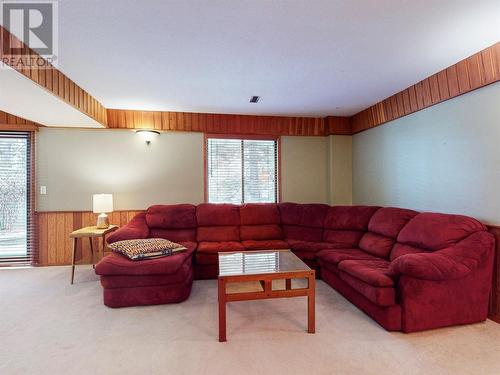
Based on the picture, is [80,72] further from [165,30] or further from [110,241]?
[110,241]

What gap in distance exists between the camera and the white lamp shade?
3.57 m

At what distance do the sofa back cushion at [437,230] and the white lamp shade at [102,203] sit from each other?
381 cm

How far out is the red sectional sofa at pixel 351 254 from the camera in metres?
2.14

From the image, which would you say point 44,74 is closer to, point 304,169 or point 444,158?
point 304,169

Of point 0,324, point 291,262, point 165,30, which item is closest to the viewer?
point 165,30

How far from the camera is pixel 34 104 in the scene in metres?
2.89

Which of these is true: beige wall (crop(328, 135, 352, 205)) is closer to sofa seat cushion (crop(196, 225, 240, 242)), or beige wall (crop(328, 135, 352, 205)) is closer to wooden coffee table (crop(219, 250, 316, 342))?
sofa seat cushion (crop(196, 225, 240, 242))

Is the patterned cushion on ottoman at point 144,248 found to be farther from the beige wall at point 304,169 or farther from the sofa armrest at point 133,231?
the beige wall at point 304,169

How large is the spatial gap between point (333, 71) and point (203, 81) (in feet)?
4.71

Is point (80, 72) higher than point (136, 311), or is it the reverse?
point (80, 72)

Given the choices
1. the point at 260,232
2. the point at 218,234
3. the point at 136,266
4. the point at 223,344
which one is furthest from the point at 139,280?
the point at 260,232

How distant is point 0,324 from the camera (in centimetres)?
232

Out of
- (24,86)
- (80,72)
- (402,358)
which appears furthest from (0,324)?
(402,358)

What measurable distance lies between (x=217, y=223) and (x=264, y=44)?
256 cm
